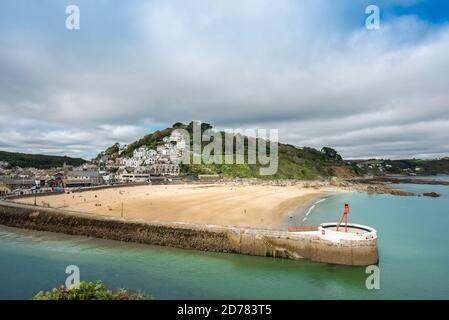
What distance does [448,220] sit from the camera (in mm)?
38562

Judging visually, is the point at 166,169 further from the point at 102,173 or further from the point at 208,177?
the point at 102,173

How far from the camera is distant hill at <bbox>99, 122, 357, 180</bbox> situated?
99031mm

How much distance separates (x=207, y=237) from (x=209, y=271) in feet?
16.0

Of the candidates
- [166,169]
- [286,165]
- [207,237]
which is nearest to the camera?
[207,237]

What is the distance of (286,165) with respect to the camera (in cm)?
12069

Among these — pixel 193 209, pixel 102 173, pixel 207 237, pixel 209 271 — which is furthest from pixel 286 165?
pixel 209 271

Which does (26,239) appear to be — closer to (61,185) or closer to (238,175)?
(61,185)

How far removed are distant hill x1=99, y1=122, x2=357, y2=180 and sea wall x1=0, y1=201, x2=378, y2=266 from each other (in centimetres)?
6399

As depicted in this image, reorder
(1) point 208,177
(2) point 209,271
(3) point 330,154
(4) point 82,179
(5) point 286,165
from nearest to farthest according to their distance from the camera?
(2) point 209,271 → (4) point 82,179 → (1) point 208,177 → (5) point 286,165 → (3) point 330,154

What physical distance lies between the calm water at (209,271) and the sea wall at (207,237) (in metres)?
A: 0.74

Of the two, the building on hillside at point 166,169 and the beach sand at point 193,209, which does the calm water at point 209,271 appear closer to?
the beach sand at point 193,209

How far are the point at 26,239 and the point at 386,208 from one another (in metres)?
Result: 48.3

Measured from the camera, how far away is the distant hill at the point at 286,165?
99031 mm
